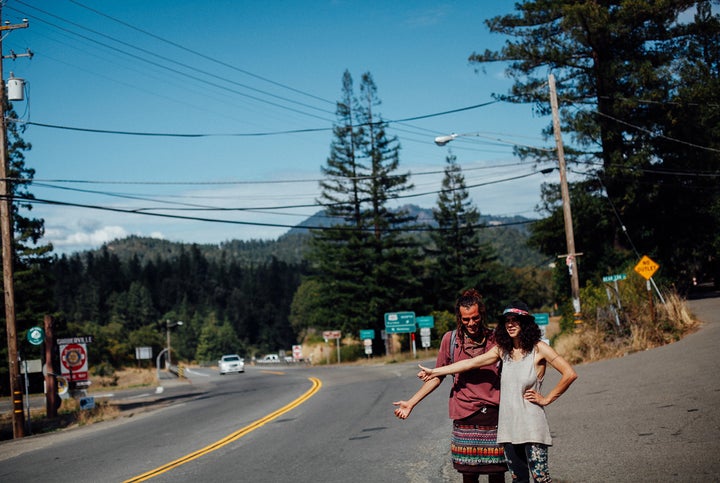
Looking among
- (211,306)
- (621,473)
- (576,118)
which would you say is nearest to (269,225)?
(576,118)

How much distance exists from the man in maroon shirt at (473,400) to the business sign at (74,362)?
65.4 feet

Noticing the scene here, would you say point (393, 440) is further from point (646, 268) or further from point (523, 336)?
point (646, 268)

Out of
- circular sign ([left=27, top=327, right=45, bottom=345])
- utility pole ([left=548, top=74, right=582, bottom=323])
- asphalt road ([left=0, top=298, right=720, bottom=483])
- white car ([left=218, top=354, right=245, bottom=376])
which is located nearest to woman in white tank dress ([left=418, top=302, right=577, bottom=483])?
asphalt road ([left=0, top=298, right=720, bottom=483])

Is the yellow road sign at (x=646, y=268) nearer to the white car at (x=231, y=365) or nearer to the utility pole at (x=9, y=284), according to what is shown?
the utility pole at (x=9, y=284)

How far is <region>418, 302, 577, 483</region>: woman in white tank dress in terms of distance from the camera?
5246mm

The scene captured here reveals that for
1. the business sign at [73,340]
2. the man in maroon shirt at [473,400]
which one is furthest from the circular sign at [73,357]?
the man in maroon shirt at [473,400]

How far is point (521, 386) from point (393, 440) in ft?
21.7

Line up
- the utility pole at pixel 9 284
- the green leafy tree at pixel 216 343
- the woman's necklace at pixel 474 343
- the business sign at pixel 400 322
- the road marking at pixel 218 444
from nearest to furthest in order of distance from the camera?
1. the woman's necklace at pixel 474 343
2. the road marking at pixel 218 444
3. the utility pole at pixel 9 284
4. the business sign at pixel 400 322
5. the green leafy tree at pixel 216 343

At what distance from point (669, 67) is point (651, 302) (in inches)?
645

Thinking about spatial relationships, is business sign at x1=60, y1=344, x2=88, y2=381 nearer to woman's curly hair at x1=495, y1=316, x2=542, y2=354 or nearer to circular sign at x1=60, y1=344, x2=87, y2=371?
circular sign at x1=60, y1=344, x2=87, y2=371

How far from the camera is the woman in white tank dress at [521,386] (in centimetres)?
525

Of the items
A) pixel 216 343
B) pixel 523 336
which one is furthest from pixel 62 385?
pixel 216 343

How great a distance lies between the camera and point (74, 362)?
2302cm

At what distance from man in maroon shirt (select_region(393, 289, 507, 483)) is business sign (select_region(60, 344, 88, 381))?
65.4ft
